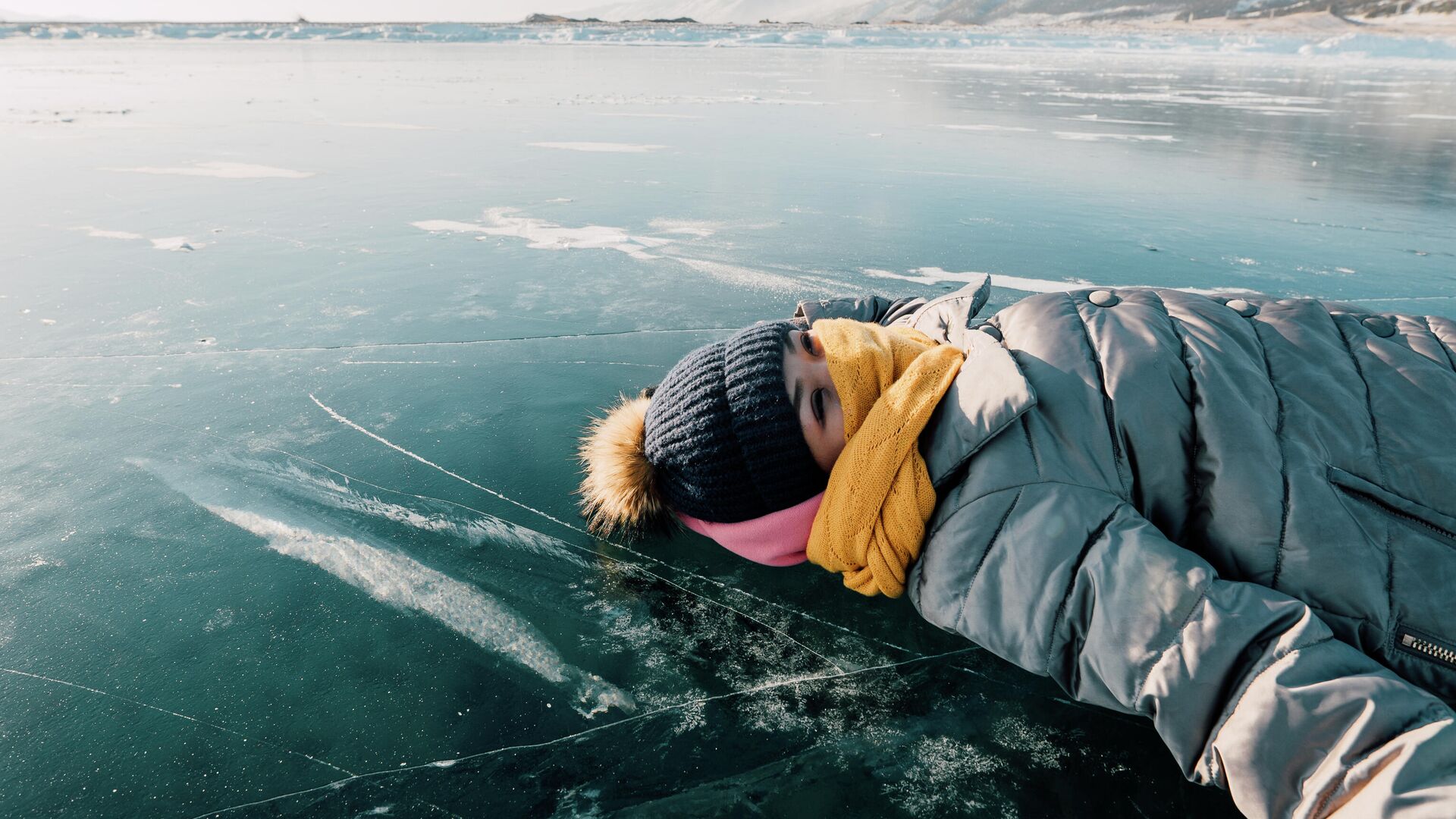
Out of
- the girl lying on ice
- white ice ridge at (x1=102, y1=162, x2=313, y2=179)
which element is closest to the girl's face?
the girl lying on ice

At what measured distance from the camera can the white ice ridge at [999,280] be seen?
146 inches

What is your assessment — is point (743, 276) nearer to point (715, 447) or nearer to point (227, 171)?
point (715, 447)

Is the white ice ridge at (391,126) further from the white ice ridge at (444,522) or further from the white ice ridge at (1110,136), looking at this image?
the white ice ridge at (444,522)

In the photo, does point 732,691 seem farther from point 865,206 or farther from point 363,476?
point 865,206

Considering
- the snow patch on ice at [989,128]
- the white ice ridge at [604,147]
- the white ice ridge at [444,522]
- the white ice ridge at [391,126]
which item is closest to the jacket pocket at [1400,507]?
the white ice ridge at [444,522]

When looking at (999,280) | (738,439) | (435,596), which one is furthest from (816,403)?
(999,280)

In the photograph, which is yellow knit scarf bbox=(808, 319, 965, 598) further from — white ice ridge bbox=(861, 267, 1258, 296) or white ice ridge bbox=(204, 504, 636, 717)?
white ice ridge bbox=(861, 267, 1258, 296)

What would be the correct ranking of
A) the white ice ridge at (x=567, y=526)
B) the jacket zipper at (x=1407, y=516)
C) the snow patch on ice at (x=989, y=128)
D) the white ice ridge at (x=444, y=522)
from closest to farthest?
the jacket zipper at (x=1407, y=516)
the white ice ridge at (x=567, y=526)
the white ice ridge at (x=444, y=522)
the snow patch on ice at (x=989, y=128)

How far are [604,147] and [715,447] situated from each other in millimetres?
6426

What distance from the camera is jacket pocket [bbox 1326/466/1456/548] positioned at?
1.46m

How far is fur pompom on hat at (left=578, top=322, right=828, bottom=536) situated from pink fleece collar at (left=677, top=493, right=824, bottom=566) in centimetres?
2

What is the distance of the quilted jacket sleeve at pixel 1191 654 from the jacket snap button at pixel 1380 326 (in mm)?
918

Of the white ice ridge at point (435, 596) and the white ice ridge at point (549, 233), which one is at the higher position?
the white ice ridge at point (549, 233)

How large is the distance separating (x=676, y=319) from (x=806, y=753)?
2.20 m
